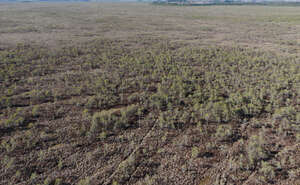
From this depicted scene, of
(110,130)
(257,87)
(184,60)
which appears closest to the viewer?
(110,130)

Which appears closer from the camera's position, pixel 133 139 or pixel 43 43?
pixel 133 139

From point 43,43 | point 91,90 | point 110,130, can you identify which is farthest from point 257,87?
point 43,43

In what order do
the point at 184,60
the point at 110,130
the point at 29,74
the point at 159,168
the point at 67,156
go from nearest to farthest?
the point at 159,168
the point at 67,156
the point at 110,130
the point at 29,74
the point at 184,60

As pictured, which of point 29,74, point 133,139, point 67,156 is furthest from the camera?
point 29,74

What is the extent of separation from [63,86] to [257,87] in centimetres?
1389

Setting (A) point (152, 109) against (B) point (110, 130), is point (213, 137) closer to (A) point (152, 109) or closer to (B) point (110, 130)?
(A) point (152, 109)

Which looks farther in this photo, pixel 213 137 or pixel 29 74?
pixel 29 74

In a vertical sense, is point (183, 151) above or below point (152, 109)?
below

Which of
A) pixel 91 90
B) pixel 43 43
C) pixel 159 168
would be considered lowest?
A: pixel 159 168

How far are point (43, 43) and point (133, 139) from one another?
999 inches

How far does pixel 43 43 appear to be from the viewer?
25.4 metres

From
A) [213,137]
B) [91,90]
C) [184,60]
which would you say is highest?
[184,60]

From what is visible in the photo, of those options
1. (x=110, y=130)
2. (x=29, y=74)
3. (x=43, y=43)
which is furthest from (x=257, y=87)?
(x=43, y=43)

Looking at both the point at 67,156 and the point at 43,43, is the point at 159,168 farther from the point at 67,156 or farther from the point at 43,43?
the point at 43,43
